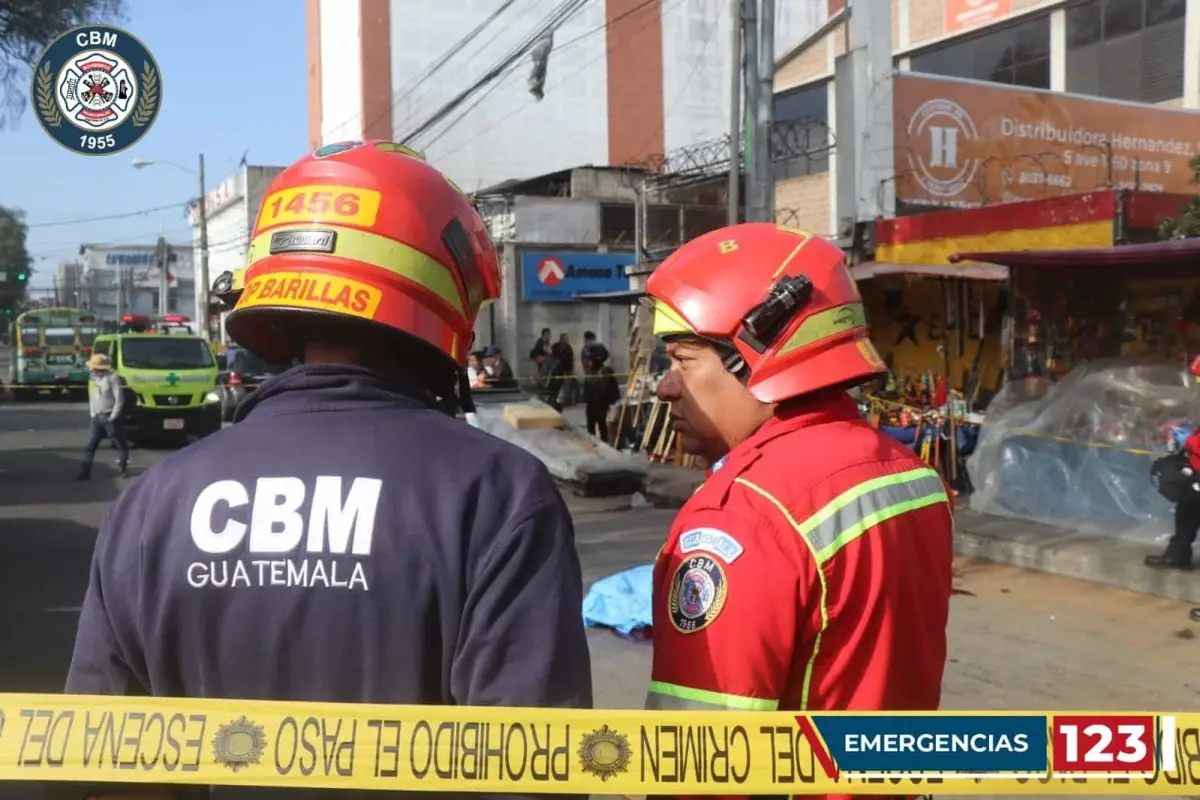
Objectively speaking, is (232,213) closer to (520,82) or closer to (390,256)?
(520,82)

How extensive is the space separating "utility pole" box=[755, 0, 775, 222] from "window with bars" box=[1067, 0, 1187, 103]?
12.8 metres

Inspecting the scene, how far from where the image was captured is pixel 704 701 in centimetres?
154

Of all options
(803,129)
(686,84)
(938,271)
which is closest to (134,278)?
(686,84)

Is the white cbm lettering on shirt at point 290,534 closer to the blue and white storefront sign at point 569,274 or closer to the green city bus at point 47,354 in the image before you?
the blue and white storefront sign at point 569,274

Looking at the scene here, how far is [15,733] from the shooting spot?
Answer: 1.55 metres

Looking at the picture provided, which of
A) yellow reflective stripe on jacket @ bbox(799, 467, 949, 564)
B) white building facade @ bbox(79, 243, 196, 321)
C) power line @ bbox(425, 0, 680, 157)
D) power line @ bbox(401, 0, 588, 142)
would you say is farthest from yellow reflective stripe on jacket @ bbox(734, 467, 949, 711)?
white building facade @ bbox(79, 243, 196, 321)

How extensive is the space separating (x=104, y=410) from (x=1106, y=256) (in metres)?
11.9

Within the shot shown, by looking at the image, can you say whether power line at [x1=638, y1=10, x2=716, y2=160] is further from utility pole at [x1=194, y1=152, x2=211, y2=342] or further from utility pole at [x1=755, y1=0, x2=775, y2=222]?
utility pole at [x1=755, y1=0, x2=775, y2=222]

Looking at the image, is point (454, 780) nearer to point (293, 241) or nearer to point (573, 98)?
point (293, 241)

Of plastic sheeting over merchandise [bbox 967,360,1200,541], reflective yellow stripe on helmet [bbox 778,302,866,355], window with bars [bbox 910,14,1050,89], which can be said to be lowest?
plastic sheeting over merchandise [bbox 967,360,1200,541]

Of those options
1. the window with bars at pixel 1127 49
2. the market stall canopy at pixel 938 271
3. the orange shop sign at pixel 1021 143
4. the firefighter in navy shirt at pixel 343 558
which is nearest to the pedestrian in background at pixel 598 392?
the orange shop sign at pixel 1021 143

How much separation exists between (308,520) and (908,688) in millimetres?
1000

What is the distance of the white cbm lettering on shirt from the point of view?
139cm

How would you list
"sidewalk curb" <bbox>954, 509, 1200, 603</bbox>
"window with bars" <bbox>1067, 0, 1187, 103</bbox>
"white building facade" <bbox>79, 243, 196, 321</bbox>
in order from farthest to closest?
"white building facade" <bbox>79, 243, 196, 321</bbox>
"window with bars" <bbox>1067, 0, 1187, 103</bbox>
"sidewalk curb" <bbox>954, 509, 1200, 603</bbox>
